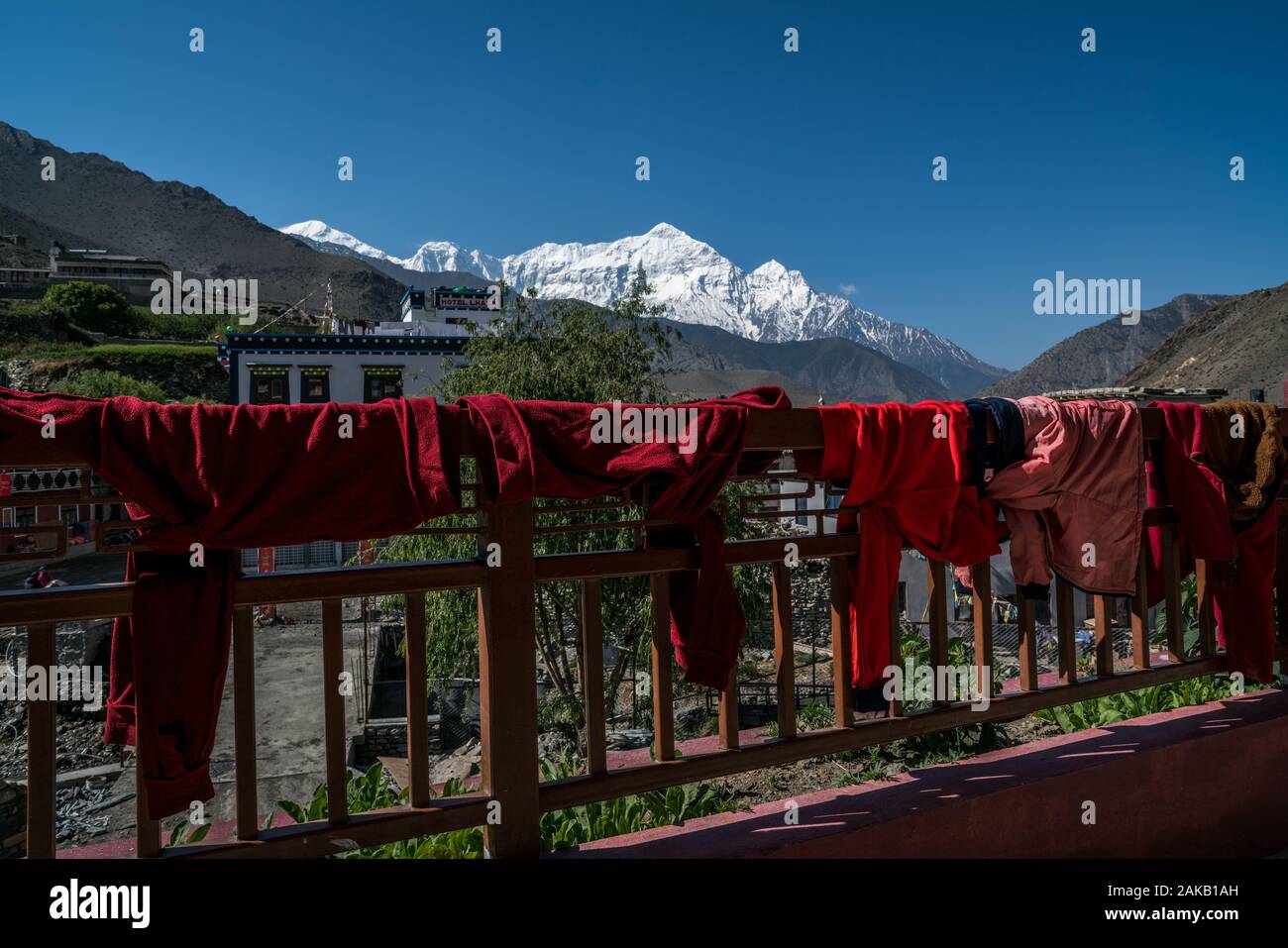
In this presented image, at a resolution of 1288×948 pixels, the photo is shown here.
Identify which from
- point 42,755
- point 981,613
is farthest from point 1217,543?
point 42,755

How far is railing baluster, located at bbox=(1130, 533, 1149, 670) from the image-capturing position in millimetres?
3105

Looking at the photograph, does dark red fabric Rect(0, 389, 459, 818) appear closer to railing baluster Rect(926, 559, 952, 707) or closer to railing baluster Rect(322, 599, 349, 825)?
railing baluster Rect(322, 599, 349, 825)

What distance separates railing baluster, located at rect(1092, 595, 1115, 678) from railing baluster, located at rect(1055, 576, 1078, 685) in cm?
9

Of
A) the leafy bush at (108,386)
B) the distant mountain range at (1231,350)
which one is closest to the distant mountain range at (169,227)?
the leafy bush at (108,386)

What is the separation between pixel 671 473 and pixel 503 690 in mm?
645

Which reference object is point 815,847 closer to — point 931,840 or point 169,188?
point 931,840

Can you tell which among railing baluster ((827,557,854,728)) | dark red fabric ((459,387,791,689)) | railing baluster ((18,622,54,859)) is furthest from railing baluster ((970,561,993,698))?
railing baluster ((18,622,54,859))

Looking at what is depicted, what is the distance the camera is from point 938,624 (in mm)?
2689

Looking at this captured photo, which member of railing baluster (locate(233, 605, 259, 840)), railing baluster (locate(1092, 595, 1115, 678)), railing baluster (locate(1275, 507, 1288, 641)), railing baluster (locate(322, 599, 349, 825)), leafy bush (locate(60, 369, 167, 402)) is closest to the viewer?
railing baluster (locate(233, 605, 259, 840))

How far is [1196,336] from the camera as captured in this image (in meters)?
54.0

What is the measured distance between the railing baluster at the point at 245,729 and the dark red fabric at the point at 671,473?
580 mm

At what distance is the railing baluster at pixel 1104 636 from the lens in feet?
9.78
